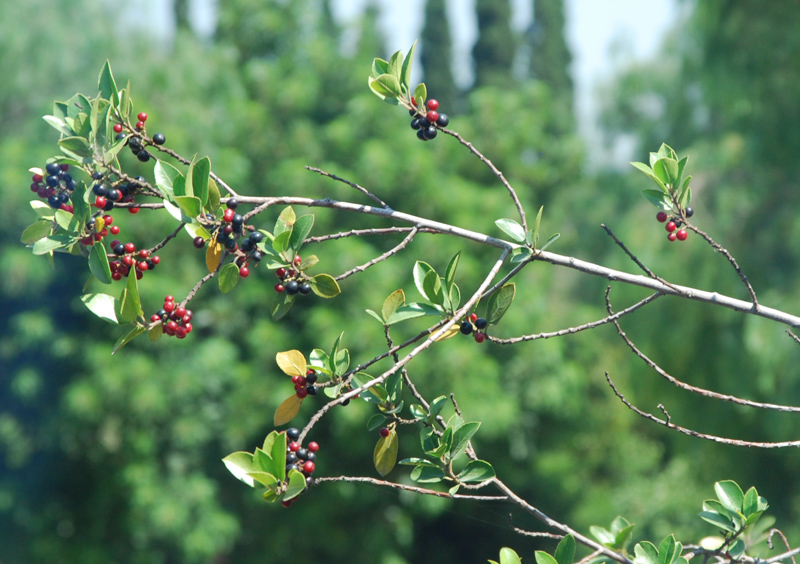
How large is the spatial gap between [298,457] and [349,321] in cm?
586

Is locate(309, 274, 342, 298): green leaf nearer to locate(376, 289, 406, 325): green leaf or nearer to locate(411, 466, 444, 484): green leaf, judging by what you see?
locate(376, 289, 406, 325): green leaf

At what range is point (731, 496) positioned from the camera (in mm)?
1161

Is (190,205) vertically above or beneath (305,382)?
above

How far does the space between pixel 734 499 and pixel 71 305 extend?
7.08 m

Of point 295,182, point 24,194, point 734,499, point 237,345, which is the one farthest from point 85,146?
point 237,345

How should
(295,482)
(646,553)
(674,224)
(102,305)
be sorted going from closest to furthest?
(295,482)
(102,305)
(646,553)
(674,224)

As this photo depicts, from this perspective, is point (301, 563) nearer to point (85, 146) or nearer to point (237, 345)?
point (237, 345)

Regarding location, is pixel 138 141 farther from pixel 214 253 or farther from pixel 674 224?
pixel 674 224

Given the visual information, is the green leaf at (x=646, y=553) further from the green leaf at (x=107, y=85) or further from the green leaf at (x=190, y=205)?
the green leaf at (x=107, y=85)

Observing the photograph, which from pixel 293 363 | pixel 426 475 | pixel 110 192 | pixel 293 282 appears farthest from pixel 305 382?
pixel 110 192

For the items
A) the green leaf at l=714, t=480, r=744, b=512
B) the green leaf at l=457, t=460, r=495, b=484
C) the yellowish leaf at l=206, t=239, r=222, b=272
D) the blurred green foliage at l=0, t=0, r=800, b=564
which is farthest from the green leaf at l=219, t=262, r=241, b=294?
the blurred green foliage at l=0, t=0, r=800, b=564

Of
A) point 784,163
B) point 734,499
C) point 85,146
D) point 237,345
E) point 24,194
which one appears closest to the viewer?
point 85,146

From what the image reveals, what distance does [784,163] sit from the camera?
16.7 ft

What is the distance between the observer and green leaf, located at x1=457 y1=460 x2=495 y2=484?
3.58ft
